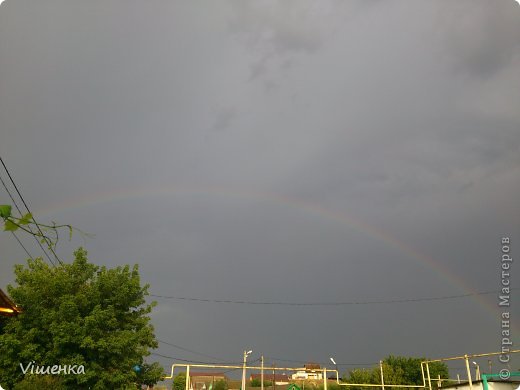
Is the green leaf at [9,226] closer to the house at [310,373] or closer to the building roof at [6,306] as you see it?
the house at [310,373]

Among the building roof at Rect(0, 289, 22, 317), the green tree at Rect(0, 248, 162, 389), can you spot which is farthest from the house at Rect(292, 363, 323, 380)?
the building roof at Rect(0, 289, 22, 317)

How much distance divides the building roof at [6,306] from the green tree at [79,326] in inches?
35.8

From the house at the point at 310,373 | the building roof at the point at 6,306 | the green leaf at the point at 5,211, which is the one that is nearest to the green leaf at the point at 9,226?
the green leaf at the point at 5,211

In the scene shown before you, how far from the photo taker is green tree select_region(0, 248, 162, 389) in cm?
1845

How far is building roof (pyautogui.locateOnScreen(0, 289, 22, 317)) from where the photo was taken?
56.5 feet

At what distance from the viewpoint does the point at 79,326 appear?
18.9m

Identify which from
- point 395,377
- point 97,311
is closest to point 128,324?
point 97,311

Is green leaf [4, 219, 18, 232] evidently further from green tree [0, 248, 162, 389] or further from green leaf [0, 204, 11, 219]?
green tree [0, 248, 162, 389]

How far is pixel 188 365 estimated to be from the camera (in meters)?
18.2

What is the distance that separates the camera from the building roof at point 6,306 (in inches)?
679

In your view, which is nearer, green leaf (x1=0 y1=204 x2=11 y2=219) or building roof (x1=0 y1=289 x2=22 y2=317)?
green leaf (x1=0 y1=204 x2=11 y2=219)

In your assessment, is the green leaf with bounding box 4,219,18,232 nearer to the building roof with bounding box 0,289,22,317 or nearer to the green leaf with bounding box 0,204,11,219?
the green leaf with bounding box 0,204,11,219

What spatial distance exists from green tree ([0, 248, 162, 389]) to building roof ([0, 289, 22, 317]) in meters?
0.91

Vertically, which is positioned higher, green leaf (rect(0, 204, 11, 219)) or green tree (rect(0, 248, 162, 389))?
green tree (rect(0, 248, 162, 389))
